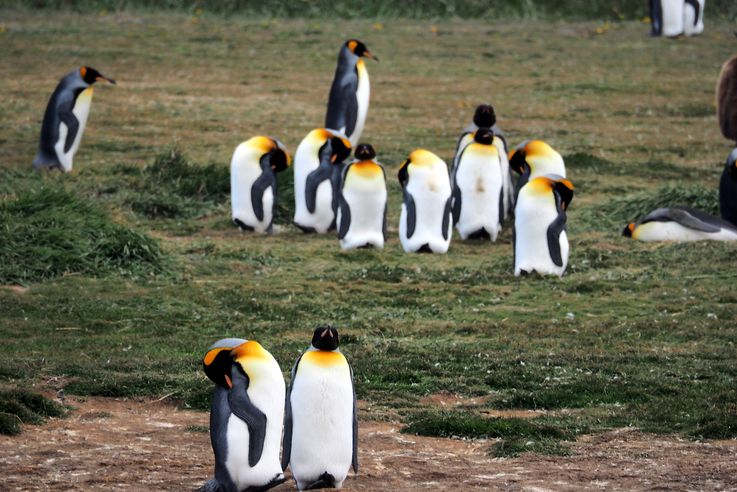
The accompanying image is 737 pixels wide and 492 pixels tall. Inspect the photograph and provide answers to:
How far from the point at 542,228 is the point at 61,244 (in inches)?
131

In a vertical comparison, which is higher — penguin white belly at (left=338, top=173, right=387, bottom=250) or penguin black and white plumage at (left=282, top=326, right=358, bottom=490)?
penguin white belly at (left=338, top=173, right=387, bottom=250)

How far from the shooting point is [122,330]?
8.05 meters

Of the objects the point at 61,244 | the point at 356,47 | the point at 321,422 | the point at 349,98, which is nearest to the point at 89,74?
the point at 349,98

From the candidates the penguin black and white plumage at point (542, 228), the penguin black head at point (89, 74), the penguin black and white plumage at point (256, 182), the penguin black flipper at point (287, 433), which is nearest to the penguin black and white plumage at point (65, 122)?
the penguin black head at point (89, 74)

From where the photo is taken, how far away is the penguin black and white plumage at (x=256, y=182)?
11.1 m

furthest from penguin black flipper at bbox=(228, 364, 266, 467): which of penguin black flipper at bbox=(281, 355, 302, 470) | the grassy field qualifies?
the grassy field

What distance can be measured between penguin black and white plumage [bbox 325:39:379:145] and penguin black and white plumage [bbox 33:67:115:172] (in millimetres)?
2472

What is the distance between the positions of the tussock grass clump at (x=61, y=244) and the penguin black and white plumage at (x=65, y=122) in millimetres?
3029

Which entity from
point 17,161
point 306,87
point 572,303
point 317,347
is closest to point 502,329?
point 572,303

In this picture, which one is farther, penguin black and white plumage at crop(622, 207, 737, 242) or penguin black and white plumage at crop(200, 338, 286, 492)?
penguin black and white plumage at crop(622, 207, 737, 242)

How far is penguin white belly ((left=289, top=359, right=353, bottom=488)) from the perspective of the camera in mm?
5410

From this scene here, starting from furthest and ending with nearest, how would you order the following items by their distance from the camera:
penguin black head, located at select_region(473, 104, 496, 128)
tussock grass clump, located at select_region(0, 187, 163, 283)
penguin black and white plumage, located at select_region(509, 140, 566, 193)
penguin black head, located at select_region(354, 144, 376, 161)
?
penguin black head, located at select_region(473, 104, 496, 128)
penguin black and white plumage, located at select_region(509, 140, 566, 193)
penguin black head, located at select_region(354, 144, 376, 161)
tussock grass clump, located at select_region(0, 187, 163, 283)

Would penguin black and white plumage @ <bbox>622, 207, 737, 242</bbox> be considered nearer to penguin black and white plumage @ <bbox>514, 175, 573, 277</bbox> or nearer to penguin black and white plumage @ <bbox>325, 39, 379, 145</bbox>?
penguin black and white plumage @ <bbox>514, 175, 573, 277</bbox>

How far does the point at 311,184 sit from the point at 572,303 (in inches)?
118
